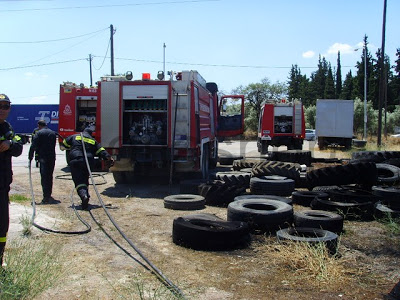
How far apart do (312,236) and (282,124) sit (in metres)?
16.6

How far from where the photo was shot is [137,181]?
37.9 ft

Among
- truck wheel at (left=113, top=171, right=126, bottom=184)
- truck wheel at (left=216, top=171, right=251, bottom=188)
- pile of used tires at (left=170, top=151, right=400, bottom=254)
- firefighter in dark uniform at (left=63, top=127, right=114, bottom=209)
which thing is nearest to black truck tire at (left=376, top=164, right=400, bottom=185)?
pile of used tires at (left=170, top=151, right=400, bottom=254)

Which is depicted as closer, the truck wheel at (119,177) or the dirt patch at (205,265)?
the dirt patch at (205,265)

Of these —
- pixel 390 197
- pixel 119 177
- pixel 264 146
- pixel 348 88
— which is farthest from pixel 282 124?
pixel 348 88

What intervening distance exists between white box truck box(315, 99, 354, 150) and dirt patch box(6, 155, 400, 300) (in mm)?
19985

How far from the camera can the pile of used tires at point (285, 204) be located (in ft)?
17.4

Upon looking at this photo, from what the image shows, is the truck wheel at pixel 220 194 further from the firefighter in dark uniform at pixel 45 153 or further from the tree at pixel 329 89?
the tree at pixel 329 89

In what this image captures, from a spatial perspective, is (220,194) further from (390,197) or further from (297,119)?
(297,119)

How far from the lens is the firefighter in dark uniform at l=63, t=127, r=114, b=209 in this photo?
775cm

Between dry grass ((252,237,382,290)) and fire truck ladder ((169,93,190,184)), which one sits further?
fire truck ladder ((169,93,190,184))

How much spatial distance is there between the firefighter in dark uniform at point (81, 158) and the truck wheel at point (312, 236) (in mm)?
3988

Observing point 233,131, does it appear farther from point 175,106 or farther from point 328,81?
point 328,81

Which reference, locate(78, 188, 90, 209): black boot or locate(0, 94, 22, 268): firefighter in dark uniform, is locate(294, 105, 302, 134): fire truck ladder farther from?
locate(0, 94, 22, 268): firefighter in dark uniform

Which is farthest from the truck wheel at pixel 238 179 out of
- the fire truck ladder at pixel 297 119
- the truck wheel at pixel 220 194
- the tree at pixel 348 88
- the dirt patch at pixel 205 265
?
the tree at pixel 348 88
